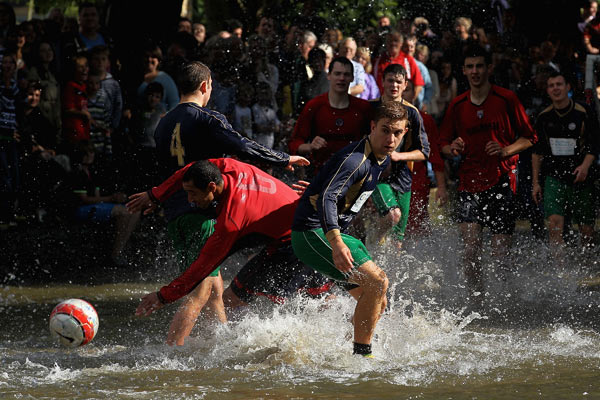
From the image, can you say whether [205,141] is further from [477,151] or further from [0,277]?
[0,277]

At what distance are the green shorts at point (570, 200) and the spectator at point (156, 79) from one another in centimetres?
466

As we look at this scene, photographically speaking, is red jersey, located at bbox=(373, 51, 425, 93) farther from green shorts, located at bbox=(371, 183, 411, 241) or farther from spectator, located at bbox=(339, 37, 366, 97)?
green shorts, located at bbox=(371, 183, 411, 241)

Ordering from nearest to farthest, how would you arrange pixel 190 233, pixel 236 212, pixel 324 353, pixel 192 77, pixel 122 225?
pixel 236 212 < pixel 324 353 < pixel 190 233 < pixel 192 77 < pixel 122 225

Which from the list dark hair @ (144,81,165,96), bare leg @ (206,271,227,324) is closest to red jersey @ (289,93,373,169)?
bare leg @ (206,271,227,324)

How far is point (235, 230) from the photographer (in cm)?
650

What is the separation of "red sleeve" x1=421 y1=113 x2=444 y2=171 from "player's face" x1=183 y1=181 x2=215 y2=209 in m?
3.36

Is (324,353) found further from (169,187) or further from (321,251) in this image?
(169,187)

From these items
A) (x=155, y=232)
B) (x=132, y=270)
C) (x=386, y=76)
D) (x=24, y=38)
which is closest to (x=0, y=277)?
(x=132, y=270)

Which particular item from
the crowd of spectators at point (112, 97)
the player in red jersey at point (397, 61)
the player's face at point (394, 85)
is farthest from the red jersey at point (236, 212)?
the player in red jersey at point (397, 61)

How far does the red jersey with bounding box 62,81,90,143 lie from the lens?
12117mm

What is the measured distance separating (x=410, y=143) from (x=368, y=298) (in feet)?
9.74

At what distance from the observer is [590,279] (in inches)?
386

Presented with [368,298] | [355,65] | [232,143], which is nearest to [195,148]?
[232,143]

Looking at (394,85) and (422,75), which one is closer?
(394,85)
